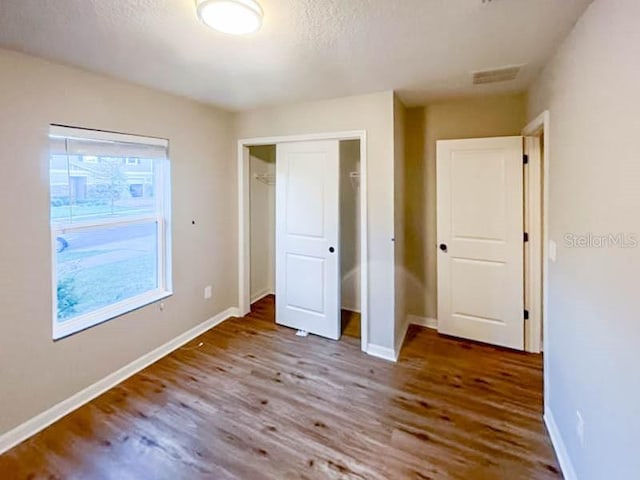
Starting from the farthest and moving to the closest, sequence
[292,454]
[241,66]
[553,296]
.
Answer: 1. [241,66]
2. [553,296]
3. [292,454]

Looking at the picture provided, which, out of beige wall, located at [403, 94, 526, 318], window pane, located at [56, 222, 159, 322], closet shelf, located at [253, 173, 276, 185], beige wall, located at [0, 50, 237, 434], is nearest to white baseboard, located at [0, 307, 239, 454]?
beige wall, located at [0, 50, 237, 434]

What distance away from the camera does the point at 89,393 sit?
2520mm

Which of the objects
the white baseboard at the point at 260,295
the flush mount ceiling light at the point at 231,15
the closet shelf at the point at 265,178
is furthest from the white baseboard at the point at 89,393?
the flush mount ceiling light at the point at 231,15

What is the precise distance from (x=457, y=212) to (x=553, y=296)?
4.55 ft

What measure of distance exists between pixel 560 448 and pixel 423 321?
1.93 metres

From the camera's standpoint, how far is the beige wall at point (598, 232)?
48.1 inches

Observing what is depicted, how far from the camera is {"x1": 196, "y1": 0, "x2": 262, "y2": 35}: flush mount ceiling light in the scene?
1.52 meters

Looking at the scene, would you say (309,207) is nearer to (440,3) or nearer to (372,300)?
(372,300)

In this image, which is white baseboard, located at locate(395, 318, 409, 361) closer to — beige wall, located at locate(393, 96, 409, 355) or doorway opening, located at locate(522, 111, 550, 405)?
beige wall, located at locate(393, 96, 409, 355)

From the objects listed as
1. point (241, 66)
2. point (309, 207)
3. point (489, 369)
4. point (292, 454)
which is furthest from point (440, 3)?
point (489, 369)

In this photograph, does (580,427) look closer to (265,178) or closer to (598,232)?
(598,232)

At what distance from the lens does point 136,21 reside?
67.7 inches

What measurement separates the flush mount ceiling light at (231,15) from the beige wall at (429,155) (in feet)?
7.67

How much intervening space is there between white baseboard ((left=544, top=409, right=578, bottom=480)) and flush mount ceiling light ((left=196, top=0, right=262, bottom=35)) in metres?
2.68
